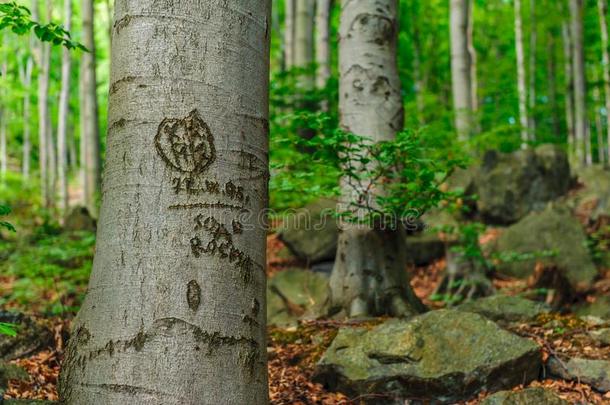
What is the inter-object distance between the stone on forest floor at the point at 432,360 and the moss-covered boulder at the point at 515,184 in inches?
281

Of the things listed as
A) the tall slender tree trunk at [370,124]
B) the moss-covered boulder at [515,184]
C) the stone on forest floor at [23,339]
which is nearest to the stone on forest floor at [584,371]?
the tall slender tree trunk at [370,124]

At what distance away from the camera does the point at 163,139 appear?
1.80 metres

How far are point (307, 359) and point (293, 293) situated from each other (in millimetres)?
2668

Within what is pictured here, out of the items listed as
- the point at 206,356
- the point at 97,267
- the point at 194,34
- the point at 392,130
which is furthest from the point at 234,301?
the point at 392,130

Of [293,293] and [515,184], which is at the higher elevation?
[515,184]

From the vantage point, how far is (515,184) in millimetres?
10461

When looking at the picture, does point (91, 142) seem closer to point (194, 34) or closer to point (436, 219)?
point (436, 219)

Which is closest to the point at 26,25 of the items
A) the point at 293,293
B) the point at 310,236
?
the point at 293,293

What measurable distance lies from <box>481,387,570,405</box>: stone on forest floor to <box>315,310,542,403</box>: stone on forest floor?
30cm

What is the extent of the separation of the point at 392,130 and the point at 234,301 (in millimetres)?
2899

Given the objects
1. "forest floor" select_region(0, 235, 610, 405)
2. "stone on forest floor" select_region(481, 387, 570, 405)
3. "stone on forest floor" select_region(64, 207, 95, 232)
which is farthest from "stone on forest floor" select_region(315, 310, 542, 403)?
"stone on forest floor" select_region(64, 207, 95, 232)

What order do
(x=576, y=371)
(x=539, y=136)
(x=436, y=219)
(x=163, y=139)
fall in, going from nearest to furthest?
(x=163, y=139) < (x=576, y=371) < (x=436, y=219) < (x=539, y=136)

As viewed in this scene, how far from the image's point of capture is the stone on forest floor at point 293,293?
5.77m

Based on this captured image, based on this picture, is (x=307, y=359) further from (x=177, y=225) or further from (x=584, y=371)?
(x=177, y=225)
